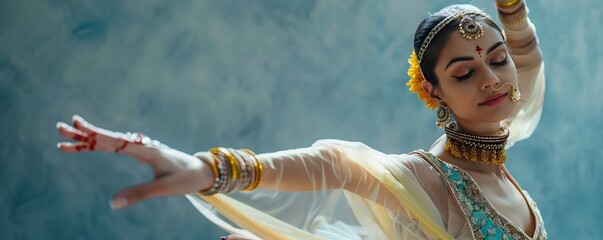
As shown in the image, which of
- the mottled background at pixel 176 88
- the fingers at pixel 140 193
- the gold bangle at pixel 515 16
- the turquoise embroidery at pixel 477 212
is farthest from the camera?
the mottled background at pixel 176 88

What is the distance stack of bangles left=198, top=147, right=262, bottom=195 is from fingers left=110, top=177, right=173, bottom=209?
0.13 m

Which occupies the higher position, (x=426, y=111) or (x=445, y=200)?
(x=426, y=111)

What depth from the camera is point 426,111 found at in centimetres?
327

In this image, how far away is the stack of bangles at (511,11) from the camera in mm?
2230

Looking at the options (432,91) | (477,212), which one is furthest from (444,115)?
(477,212)

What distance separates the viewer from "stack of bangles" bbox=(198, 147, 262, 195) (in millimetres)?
1592

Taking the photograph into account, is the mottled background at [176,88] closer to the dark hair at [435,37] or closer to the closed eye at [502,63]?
the dark hair at [435,37]

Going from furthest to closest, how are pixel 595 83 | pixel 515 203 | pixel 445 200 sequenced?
pixel 595 83 → pixel 515 203 → pixel 445 200

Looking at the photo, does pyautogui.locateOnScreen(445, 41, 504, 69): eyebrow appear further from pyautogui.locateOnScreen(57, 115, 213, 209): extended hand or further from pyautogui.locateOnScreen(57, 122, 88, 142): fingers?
pyautogui.locateOnScreen(57, 122, 88, 142): fingers

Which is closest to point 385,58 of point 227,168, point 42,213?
point 42,213

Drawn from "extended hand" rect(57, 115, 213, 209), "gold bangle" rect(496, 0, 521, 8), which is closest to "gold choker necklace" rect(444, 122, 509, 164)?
"gold bangle" rect(496, 0, 521, 8)

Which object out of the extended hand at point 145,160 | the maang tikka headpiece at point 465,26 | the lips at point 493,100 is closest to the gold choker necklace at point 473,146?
the lips at point 493,100

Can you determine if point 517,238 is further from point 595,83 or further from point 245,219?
point 595,83

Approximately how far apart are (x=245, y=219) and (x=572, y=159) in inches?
82.7
